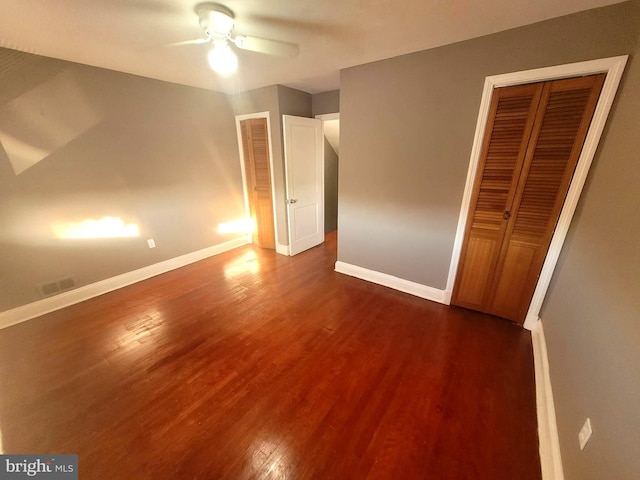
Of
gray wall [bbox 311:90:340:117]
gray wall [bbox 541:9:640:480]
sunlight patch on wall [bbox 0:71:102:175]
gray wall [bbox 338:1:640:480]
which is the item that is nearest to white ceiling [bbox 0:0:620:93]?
gray wall [bbox 338:1:640:480]

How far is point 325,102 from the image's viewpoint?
3498mm

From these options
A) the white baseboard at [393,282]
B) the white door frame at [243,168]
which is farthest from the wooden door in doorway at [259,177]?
the white baseboard at [393,282]

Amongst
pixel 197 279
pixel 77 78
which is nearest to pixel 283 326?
pixel 197 279

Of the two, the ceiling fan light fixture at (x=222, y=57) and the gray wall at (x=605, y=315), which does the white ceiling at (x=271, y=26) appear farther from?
the gray wall at (x=605, y=315)

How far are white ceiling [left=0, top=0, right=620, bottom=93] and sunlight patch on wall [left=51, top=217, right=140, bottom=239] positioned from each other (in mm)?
1552

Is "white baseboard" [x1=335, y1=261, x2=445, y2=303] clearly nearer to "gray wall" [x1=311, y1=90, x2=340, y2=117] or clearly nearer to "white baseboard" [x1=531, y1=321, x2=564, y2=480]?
"white baseboard" [x1=531, y1=321, x2=564, y2=480]

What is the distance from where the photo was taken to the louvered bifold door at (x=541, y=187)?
5.43ft

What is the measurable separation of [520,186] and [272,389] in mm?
2477

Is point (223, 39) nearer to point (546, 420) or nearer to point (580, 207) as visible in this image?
point (580, 207)

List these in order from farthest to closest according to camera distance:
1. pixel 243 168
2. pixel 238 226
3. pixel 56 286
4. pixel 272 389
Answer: pixel 238 226
pixel 243 168
pixel 56 286
pixel 272 389

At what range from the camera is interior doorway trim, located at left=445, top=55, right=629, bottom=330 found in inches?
59.9

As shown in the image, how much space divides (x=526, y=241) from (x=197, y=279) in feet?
11.7

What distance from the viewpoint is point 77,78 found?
231 centimetres

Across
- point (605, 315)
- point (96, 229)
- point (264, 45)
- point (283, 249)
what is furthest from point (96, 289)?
point (605, 315)
